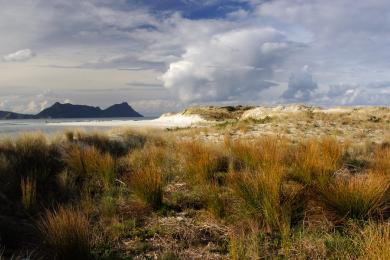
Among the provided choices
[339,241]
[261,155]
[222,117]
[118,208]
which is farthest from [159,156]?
[222,117]

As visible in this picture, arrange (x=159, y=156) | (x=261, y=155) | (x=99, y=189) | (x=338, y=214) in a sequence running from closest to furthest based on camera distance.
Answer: (x=338, y=214), (x=99, y=189), (x=261, y=155), (x=159, y=156)

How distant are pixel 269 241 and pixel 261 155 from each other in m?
3.28

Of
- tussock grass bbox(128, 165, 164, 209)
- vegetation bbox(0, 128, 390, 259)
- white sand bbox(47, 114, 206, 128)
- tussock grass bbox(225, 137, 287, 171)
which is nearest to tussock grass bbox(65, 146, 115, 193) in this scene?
vegetation bbox(0, 128, 390, 259)

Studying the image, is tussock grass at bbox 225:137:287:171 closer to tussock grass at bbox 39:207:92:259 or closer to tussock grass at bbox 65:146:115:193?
tussock grass at bbox 65:146:115:193

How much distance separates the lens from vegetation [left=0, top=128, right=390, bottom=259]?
396cm

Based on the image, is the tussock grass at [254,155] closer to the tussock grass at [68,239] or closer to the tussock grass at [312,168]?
the tussock grass at [312,168]

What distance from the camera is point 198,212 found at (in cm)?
544

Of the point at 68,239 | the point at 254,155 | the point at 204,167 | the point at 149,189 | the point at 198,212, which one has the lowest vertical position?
the point at 198,212

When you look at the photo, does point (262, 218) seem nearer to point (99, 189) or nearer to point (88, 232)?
point (88, 232)

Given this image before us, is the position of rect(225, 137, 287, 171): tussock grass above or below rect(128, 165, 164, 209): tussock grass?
above

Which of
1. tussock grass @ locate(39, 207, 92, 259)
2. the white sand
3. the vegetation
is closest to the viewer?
tussock grass @ locate(39, 207, 92, 259)

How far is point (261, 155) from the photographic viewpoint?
7.48m

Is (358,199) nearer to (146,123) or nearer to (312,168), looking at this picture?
(312,168)

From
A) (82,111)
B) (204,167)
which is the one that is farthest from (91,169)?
(82,111)
